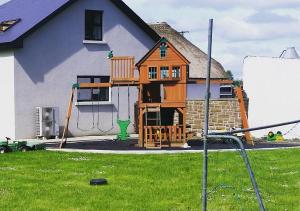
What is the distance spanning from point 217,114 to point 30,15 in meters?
10.6

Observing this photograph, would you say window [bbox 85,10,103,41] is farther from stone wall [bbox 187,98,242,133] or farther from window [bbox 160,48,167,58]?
window [bbox 160,48,167,58]

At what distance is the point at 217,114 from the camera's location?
29.6 m

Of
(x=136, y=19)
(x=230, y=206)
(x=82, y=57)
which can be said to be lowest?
(x=230, y=206)

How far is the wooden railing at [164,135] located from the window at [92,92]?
7230mm

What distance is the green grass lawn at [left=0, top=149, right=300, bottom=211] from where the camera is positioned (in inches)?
463

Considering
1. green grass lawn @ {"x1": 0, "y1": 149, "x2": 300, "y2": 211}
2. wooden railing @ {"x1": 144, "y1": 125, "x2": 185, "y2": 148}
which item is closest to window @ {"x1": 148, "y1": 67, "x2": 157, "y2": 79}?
wooden railing @ {"x1": 144, "y1": 125, "x2": 185, "y2": 148}

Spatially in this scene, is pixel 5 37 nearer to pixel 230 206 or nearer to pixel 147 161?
pixel 147 161

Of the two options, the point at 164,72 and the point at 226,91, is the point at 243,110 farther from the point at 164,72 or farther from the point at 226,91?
the point at 226,91

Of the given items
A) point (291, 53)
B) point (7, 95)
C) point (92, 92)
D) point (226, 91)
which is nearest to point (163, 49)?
point (92, 92)

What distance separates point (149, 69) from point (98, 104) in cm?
695

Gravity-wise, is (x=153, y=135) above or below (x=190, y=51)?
below

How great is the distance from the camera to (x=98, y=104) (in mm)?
29922

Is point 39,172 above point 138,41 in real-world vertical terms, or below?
below

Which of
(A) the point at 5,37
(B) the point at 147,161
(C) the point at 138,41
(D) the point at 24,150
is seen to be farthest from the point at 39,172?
(C) the point at 138,41
